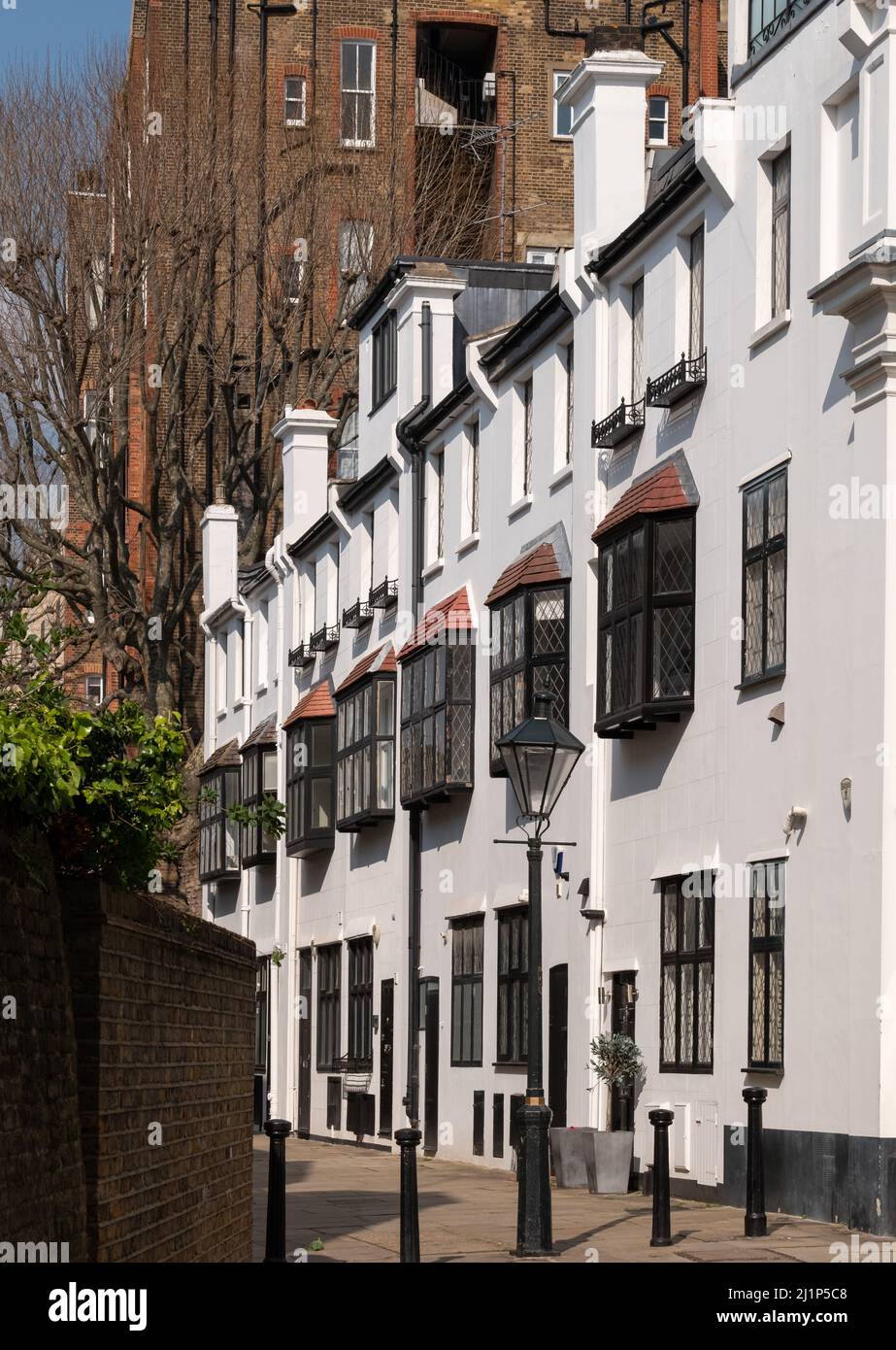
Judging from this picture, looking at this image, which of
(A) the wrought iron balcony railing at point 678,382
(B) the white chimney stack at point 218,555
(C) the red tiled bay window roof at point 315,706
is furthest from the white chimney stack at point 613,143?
(B) the white chimney stack at point 218,555

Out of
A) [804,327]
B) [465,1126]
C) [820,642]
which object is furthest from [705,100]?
[465,1126]

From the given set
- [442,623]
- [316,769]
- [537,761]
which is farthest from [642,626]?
[316,769]

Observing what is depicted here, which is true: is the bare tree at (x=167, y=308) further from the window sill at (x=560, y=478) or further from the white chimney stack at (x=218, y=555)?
the window sill at (x=560, y=478)

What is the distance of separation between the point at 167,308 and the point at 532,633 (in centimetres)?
2061

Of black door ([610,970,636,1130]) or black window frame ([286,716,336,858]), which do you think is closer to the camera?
black door ([610,970,636,1130])

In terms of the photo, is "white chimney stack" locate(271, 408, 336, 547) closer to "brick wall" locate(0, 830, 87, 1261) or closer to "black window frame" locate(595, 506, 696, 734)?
"black window frame" locate(595, 506, 696, 734)

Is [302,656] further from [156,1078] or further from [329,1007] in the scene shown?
[156,1078]

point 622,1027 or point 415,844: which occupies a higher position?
Answer: point 415,844

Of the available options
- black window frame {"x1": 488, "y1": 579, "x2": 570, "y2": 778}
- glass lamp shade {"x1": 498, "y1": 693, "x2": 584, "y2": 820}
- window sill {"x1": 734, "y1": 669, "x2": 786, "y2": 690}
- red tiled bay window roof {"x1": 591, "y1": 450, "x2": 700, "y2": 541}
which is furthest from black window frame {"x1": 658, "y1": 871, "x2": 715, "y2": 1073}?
glass lamp shade {"x1": 498, "y1": 693, "x2": 584, "y2": 820}

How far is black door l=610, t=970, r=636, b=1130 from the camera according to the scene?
21094 mm

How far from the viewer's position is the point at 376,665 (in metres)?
31.9

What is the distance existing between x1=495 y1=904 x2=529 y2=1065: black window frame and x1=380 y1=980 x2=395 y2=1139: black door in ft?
18.0

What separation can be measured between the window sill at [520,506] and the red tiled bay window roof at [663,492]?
4292mm
